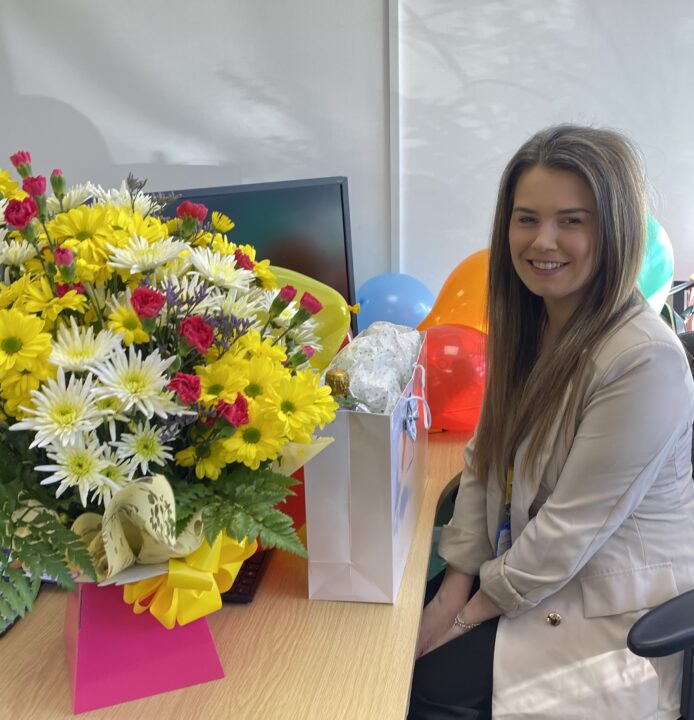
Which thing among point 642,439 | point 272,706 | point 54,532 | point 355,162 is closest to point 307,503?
point 272,706

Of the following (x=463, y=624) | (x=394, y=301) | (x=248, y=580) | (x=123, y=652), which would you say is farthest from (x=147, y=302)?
(x=394, y=301)

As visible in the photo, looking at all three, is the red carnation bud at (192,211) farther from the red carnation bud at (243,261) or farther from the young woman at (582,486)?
the young woman at (582,486)

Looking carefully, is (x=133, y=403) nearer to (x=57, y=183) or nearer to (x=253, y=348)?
(x=253, y=348)

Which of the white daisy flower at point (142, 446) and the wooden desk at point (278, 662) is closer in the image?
the white daisy flower at point (142, 446)

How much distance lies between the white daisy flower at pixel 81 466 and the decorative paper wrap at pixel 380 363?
1.33 feet

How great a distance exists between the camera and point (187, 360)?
2.20 feet

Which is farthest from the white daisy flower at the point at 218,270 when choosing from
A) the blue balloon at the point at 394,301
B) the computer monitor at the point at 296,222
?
the blue balloon at the point at 394,301

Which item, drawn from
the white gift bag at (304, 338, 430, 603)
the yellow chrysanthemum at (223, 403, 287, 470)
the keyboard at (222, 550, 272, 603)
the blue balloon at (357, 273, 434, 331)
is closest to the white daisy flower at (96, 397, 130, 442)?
the yellow chrysanthemum at (223, 403, 287, 470)

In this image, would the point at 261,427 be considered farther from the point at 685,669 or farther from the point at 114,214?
the point at 685,669

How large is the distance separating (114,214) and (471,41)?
1.70m

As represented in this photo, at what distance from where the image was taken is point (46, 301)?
65 centimetres

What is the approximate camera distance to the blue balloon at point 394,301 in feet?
6.59

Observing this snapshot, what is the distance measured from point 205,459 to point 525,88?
5.99 feet

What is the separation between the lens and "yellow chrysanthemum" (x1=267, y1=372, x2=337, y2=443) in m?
0.66
